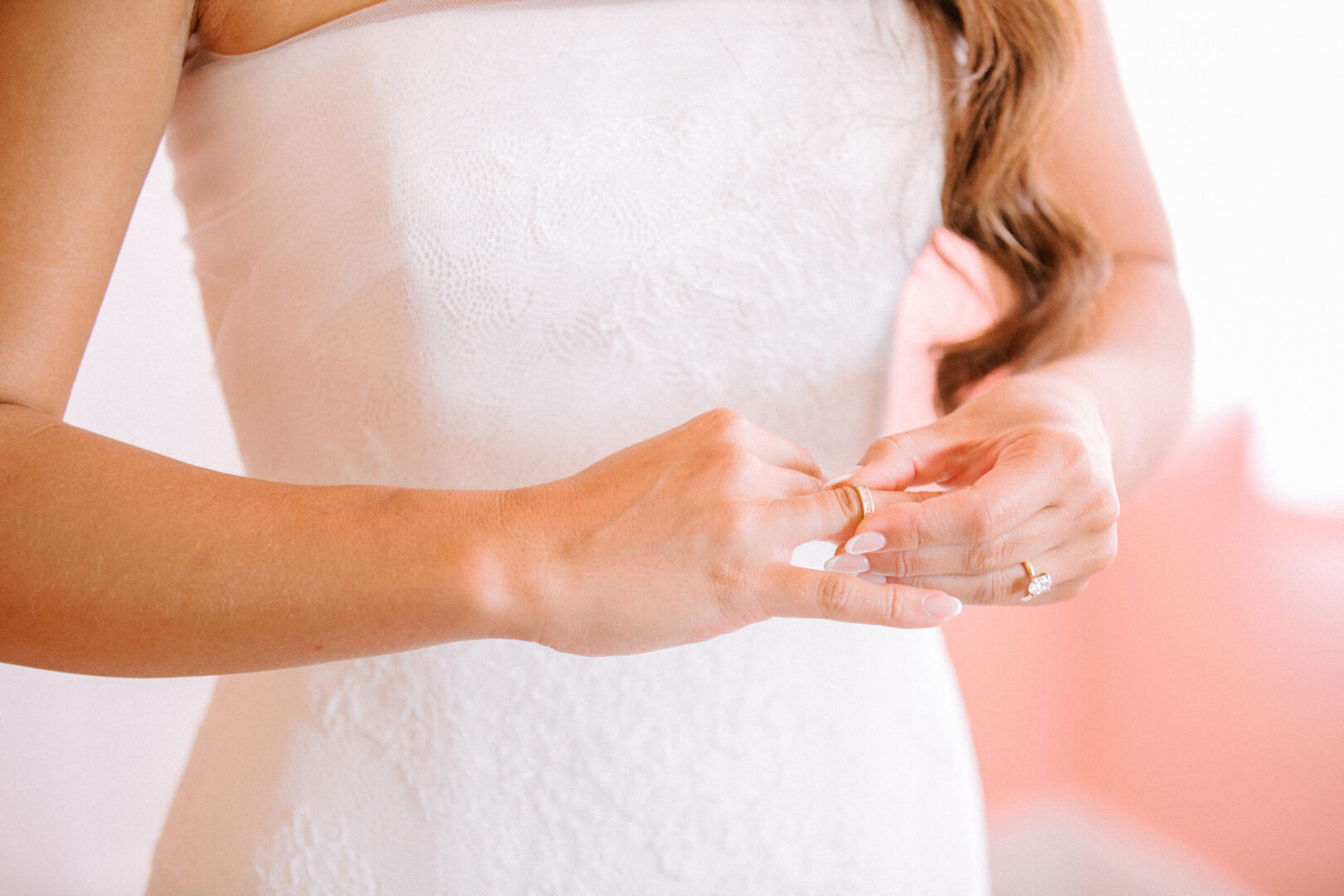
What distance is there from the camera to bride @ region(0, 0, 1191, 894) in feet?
1.36

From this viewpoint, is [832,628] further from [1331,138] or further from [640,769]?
[1331,138]

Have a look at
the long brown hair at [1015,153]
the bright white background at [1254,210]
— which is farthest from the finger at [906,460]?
the bright white background at [1254,210]

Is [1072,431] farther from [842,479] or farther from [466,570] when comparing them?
[466,570]

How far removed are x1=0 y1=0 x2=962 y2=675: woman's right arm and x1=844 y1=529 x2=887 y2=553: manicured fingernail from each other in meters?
0.02

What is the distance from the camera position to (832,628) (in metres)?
0.62

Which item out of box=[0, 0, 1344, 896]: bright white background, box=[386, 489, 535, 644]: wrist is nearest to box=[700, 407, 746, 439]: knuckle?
box=[386, 489, 535, 644]: wrist

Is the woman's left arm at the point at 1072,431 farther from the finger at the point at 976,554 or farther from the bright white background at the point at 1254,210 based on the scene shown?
the bright white background at the point at 1254,210

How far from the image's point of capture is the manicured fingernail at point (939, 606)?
0.43 metres

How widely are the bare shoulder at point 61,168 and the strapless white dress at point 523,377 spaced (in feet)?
0.29

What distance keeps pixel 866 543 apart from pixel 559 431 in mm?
230

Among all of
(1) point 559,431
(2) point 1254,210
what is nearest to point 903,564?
(1) point 559,431

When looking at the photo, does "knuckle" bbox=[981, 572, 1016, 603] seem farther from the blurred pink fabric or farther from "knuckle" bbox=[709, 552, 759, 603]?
the blurred pink fabric

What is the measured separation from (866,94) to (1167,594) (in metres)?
1.57

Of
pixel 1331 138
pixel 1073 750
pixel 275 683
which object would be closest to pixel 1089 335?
pixel 275 683
